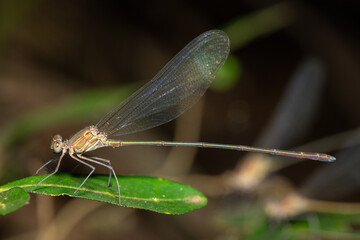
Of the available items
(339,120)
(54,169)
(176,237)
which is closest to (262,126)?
(339,120)

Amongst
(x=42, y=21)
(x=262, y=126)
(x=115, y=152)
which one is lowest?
(x=115, y=152)

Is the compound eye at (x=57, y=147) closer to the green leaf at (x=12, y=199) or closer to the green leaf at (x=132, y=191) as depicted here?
the green leaf at (x=132, y=191)

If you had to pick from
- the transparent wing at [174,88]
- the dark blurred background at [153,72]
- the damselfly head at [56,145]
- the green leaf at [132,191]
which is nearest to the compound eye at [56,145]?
the damselfly head at [56,145]

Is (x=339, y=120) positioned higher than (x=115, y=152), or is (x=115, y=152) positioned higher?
(x=339, y=120)

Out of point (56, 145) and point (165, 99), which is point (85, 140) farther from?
point (165, 99)

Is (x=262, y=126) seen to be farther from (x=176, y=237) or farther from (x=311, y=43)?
(x=176, y=237)

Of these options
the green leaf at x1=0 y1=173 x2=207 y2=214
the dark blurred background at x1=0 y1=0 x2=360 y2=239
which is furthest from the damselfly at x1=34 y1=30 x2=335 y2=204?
the dark blurred background at x1=0 y1=0 x2=360 y2=239

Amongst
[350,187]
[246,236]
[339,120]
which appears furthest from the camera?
[339,120]

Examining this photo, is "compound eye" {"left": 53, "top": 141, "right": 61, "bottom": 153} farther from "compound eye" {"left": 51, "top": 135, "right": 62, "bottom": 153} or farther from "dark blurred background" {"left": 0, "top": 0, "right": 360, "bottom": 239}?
"dark blurred background" {"left": 0, "top": 0, "right": 360, "bottom": 239}
